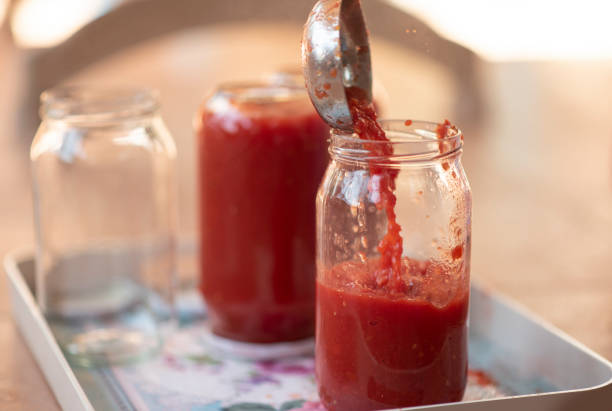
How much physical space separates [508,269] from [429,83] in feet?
5.31

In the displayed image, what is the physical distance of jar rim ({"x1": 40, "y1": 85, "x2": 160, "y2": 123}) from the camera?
2.76ft

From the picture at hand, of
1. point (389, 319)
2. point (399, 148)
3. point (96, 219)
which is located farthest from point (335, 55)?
point (96, 219)

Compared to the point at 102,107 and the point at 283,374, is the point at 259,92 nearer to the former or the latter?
the point at 102,107

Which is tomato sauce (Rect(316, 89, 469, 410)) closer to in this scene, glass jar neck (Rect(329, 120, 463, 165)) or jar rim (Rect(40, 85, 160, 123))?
glass jar neck (Rect(329, 120, 463, 165))

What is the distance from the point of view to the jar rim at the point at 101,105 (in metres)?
0.84

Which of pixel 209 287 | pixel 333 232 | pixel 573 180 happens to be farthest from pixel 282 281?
pixel 573 180

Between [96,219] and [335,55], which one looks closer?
[335,55]

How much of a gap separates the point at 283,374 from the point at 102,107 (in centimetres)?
32

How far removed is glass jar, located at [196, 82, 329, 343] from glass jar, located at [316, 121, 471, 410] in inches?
5.7

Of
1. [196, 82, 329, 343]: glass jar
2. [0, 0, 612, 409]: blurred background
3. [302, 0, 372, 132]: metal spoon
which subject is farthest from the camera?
[0, 0, 612, 409]: blurred background

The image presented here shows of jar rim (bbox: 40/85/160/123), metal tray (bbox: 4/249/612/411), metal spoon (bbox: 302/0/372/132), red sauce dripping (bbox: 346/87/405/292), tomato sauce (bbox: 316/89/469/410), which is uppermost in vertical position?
metal spoon (bbox: 302/0/372/132)

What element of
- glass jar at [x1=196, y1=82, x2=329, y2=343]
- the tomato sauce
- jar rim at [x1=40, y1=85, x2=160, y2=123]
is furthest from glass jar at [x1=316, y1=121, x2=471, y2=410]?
jar rim at [x1=40, y1=85, x2=160, y2=123]

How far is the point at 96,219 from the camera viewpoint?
104 centimetres

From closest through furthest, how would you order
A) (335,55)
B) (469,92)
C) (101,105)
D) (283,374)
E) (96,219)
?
(335,55) → (283,374) → (101,105) → (96,219) → (469,92)
